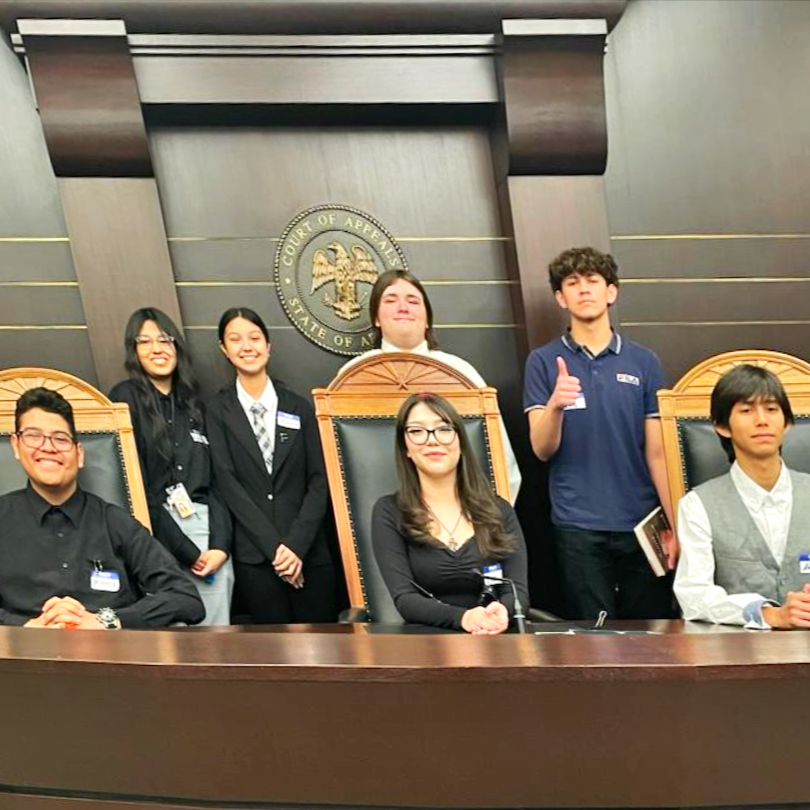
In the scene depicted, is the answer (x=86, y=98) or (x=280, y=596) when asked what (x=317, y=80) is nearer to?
(x=86, y=98)

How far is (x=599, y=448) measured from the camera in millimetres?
2453

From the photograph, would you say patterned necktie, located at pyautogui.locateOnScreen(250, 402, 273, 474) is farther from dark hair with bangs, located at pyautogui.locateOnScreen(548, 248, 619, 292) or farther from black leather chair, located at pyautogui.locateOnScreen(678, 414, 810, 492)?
black leather chair, located at pyautogui.locateOnScreen(678, 414, 810, 492)

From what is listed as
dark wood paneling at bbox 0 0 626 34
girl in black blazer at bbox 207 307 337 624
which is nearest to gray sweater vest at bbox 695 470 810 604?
girl in black blazer at bbox 207 307 337 624

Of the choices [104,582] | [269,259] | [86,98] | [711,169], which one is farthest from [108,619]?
[711,169]

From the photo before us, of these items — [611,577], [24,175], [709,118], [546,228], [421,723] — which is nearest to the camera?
[421,723]

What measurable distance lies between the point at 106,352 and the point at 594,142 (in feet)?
6.26

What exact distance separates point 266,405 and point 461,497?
2.81 ft

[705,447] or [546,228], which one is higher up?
[546,228]

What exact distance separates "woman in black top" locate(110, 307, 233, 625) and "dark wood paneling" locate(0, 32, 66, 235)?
0.72m

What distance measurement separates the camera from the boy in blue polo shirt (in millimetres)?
2406

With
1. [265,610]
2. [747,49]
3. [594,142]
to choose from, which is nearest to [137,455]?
[265,610]

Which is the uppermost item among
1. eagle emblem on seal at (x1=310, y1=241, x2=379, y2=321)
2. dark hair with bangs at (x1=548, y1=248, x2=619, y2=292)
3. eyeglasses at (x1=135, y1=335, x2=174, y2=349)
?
eagle emblem on seal at (x1=310, y1=241, x2=379, y2=321)

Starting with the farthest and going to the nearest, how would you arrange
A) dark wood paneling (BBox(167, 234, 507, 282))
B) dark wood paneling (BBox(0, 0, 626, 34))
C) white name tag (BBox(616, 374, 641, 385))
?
dark wood paneling (BBox(167, 234, 507, 282)), dark wood paneling (BBox(0, 0, 626, 34)), white name tag (BBox(616, 374, 641, 385))

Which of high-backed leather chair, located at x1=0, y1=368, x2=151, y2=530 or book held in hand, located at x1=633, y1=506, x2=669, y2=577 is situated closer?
book held in hand, located at x1=633, y1=506, x2=669, y2=577
